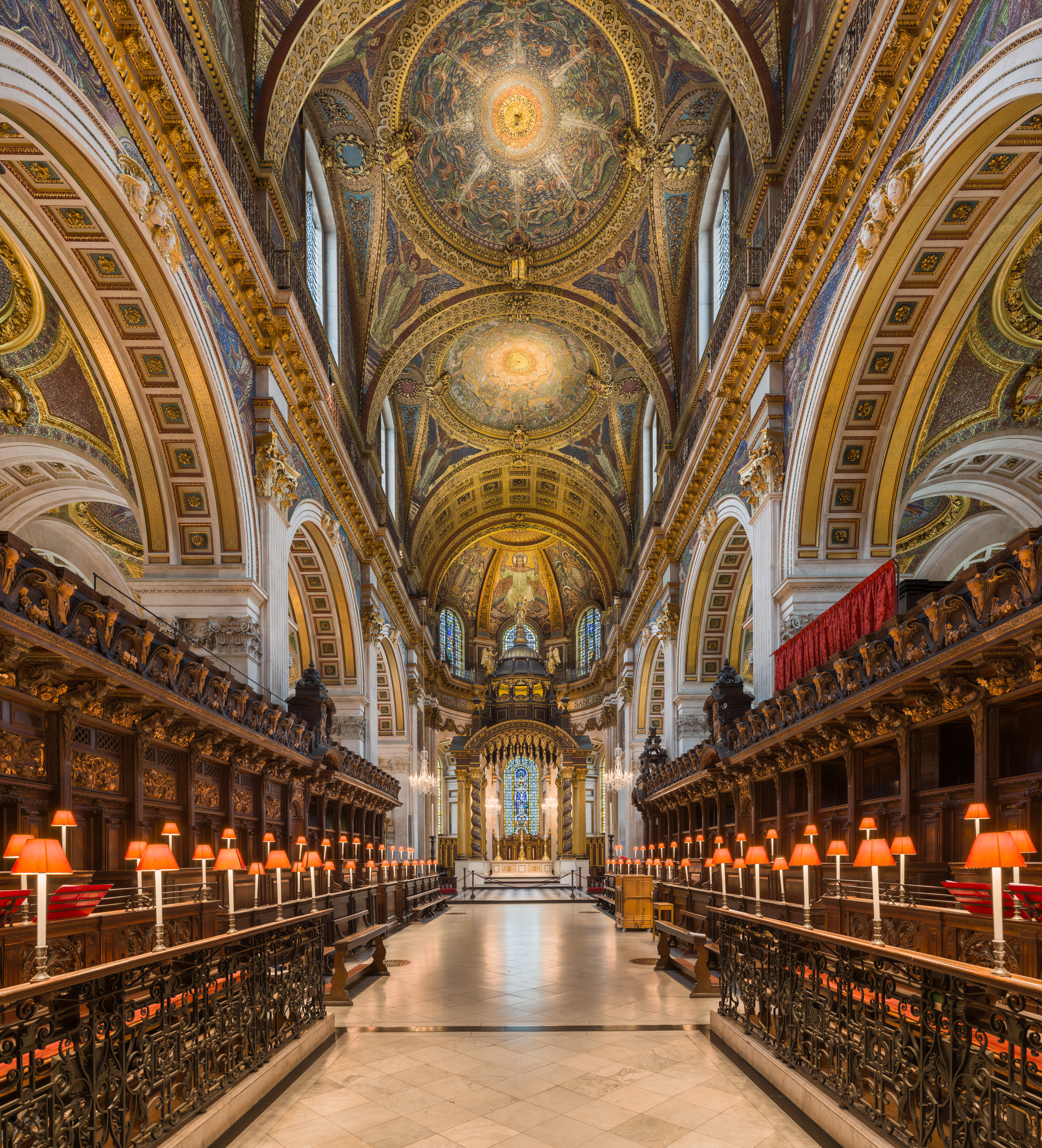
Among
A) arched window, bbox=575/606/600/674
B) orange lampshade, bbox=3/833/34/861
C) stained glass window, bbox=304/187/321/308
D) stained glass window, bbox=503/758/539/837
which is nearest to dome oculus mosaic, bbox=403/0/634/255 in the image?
stained glass window, bbox=304/187/321/308

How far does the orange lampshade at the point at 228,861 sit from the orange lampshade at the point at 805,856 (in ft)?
13.5

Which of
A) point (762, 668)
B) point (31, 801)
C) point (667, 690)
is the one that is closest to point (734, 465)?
point (762, 668)

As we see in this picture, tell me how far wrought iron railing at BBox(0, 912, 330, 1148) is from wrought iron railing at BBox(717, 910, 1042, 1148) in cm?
334

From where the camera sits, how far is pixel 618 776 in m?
29.1

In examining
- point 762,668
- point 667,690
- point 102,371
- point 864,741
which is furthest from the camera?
point 667,690

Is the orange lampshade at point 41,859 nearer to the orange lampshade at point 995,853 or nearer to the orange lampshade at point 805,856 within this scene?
the orange lampshade at point 995,853

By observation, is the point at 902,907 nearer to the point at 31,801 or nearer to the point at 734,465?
the point at 31,801

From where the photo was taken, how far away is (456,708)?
128 feet

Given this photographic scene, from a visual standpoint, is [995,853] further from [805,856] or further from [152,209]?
[152,209]

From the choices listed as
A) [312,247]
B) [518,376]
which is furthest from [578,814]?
[312,247]

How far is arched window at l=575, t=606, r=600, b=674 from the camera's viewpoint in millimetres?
38594

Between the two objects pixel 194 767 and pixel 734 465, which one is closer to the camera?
pixel 194 767

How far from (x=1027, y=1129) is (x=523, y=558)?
36.8 m

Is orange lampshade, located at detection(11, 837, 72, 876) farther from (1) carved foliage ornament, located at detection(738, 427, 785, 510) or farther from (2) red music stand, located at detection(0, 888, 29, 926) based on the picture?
(1) carved foliage ornament, located at detection(738, 427, 785, 510)
